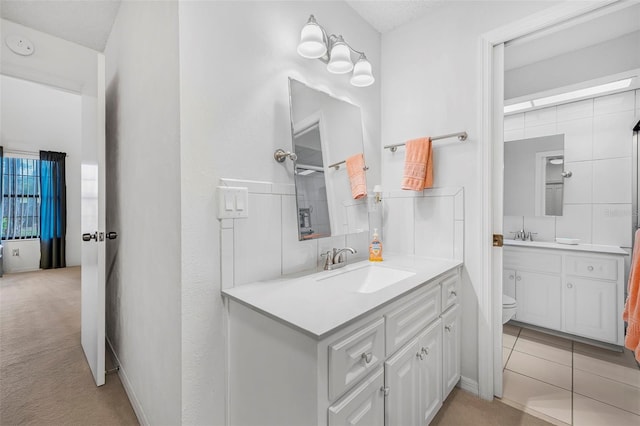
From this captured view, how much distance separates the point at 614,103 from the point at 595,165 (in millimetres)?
527

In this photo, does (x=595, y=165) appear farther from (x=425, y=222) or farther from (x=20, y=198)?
(x=20, y=198)

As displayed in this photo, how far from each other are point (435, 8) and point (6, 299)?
18.2 ft

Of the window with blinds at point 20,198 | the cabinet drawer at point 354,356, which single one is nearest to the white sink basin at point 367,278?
the cabinet drawer at point 354,356

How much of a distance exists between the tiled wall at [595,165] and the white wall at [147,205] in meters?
3.28

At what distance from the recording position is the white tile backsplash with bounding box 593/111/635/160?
2.33 meters

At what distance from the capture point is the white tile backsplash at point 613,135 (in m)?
2.33

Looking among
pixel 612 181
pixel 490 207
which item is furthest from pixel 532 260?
pixel 490 207

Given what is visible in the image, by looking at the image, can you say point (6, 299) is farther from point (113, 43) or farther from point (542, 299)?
point (542, 299)

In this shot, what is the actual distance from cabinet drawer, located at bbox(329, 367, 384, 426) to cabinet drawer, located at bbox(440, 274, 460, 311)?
2.28 ft

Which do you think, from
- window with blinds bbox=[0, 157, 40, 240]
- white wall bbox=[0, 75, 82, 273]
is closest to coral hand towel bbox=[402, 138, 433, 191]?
white wall bbox=[0, 75, 82, 273]

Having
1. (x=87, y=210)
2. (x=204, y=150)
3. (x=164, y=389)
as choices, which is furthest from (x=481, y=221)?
(x=87, y=210)

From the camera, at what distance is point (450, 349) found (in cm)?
161

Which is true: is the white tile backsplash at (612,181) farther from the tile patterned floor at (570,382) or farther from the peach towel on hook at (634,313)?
the tile patterned floor at (570,382)

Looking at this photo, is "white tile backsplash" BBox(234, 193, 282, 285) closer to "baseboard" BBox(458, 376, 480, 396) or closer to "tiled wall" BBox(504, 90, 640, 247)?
"baseboard" BBox(458, 376, 480, 396)
